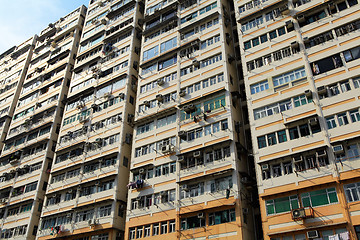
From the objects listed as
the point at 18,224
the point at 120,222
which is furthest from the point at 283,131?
the point at 18,224

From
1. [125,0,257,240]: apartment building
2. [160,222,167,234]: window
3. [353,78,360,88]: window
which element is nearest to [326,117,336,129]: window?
[353,78,360,88]: window

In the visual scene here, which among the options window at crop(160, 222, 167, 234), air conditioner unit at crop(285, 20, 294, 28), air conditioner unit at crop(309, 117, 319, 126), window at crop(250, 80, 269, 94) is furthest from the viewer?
air conditioner unit at crop(285, 20, 294, 28)

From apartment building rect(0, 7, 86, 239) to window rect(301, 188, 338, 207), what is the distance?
27.1m

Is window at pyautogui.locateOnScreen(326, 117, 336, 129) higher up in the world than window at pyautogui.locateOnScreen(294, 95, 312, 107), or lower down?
lower down

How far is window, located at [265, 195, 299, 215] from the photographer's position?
20.2 m

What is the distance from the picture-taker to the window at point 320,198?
1920 cm

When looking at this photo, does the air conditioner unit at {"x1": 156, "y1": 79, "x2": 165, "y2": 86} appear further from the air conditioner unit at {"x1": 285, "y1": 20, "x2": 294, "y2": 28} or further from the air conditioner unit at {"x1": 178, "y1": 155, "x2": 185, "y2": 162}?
the air conditioner unit at {"x1": 285, "y1": 20, "x2": 294, "y2": 28}

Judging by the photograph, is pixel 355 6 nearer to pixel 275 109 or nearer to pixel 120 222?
pixel 275 109

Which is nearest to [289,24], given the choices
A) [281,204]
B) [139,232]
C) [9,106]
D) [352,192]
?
[352,192]

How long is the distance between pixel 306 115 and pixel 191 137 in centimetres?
899

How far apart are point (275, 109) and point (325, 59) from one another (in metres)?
4.97

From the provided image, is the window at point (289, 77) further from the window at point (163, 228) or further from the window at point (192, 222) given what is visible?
the window at point (163, 228)

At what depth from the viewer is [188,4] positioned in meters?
35.3

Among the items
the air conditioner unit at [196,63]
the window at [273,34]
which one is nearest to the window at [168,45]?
the air conditioner unit at [196,63]
